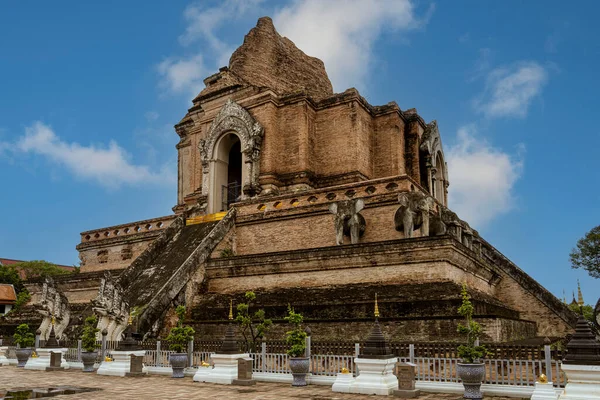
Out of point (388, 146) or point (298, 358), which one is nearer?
point (298, 358)

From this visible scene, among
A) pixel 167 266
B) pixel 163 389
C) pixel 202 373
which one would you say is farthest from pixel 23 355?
pixel 163 389

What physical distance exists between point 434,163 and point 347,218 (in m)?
10.8

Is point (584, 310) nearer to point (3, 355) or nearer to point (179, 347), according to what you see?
point (179, 347)

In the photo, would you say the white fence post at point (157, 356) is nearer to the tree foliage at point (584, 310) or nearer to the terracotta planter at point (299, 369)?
the terracotta planter at point (299, 369)

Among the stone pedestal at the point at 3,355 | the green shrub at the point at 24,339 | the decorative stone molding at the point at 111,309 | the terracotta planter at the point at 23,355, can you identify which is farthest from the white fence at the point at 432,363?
the stone pedestal at the point at 3,355

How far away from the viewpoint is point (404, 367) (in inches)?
452

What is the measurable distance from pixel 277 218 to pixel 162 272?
4.85 m

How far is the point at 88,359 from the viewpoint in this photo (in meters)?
16.8

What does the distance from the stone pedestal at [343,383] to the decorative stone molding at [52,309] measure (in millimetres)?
12589

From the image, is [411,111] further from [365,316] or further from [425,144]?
[365,316]

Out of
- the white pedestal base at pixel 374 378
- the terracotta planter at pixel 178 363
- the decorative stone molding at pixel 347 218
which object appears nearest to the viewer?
the white pedestal base at pixel 374 378

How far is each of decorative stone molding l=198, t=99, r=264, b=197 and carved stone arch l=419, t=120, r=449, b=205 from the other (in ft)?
27.8

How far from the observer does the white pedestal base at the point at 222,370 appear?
1362 cm

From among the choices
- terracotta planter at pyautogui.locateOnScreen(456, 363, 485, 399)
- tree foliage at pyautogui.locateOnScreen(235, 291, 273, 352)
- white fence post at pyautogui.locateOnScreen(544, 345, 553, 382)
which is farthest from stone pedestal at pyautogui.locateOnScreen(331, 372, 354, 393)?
white fence post at pyautogui.locateOnScreen(544, 345, 553, 382)
